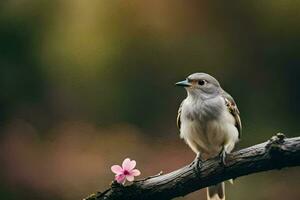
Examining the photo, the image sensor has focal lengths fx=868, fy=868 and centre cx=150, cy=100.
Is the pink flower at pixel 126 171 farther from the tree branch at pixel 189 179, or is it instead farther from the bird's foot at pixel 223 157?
the bird's foot at pixel 223 157

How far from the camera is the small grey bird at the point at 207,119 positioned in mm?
2553

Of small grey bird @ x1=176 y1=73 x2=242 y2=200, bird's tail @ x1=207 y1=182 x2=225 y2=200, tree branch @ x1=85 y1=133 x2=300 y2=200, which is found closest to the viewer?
tree branch @ x1=85 y1=133 x2=300 y2=200

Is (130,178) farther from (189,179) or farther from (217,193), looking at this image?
(217,193)

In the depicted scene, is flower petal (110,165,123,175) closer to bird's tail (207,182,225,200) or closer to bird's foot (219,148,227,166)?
bird's foot (219,148,227,166)

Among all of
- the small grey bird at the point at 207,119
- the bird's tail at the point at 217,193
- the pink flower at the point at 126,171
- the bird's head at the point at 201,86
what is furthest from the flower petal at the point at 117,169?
the bird's tail at the point at 217,193

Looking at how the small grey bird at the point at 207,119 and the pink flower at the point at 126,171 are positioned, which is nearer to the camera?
the pink flower at the point at 126,171

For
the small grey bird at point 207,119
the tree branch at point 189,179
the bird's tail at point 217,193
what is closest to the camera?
the tree branch at point 189,179

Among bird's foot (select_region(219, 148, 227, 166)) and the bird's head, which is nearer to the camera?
bird's foot (select_region(219, 148, 227, 166))

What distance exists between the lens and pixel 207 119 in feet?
8.40

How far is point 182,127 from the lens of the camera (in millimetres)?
2613

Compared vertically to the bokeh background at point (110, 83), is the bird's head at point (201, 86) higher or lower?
lower

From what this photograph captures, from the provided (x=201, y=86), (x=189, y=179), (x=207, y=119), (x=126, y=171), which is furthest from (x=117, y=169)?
(x=201, y=86)

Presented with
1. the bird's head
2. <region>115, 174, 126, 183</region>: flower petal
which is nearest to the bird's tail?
the bird's head

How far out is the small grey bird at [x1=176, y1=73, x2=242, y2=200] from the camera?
2553 millimetres
